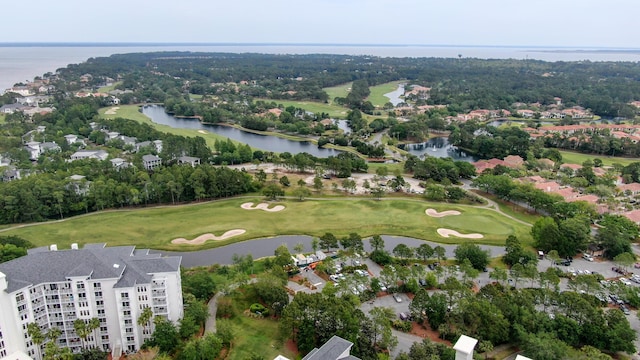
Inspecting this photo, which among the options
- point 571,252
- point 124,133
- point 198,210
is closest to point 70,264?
point 198,210

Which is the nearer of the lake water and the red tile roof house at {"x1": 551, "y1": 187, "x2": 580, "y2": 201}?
the lake water

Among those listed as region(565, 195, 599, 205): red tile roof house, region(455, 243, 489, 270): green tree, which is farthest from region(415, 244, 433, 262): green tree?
region(565, 195, 599, 205): red tile roof house

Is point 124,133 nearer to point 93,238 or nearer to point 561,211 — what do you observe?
point 93,238

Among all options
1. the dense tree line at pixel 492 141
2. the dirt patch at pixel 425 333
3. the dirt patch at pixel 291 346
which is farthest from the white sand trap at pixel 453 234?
the dense tree line at pixel 492 141

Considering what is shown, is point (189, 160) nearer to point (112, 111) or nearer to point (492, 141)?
point (492, 141)

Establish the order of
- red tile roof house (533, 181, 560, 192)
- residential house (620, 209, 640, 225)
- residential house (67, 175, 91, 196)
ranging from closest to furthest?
residential house (620, 209, 640, 225) < residential house (67, 175, 91, 196) < red tile roof house (533, 181, 560, 192)

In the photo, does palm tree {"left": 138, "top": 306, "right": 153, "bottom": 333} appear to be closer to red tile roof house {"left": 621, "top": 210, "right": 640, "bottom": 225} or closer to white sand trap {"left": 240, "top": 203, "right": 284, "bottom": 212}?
white sand trap {"left": 240, "top": 203, "right": 284, "bottom": 212}
